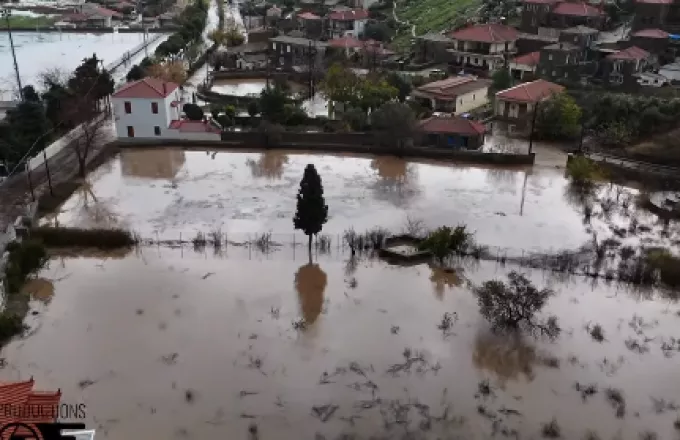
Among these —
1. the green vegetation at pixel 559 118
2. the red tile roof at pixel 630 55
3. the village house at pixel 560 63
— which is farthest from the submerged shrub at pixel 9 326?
the red tile roof at pixel 630 55

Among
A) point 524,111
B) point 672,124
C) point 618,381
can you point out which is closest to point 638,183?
point 672,124

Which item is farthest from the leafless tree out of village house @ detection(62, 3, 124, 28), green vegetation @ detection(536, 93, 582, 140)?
village house @ detection(62, 3, 124, 28)

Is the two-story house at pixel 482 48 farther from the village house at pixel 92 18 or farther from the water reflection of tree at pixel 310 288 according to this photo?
the village house at pixel 92 18

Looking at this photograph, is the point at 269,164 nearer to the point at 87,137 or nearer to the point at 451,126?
the point at 87,137

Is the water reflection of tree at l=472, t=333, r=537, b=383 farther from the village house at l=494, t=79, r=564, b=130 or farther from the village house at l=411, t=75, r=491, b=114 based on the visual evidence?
the village house at l=411, t=75, r=491, b=114

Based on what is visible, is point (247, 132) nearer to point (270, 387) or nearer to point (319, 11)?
point (270, 387)

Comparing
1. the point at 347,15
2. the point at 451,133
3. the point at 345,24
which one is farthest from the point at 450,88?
the point at 347,15
